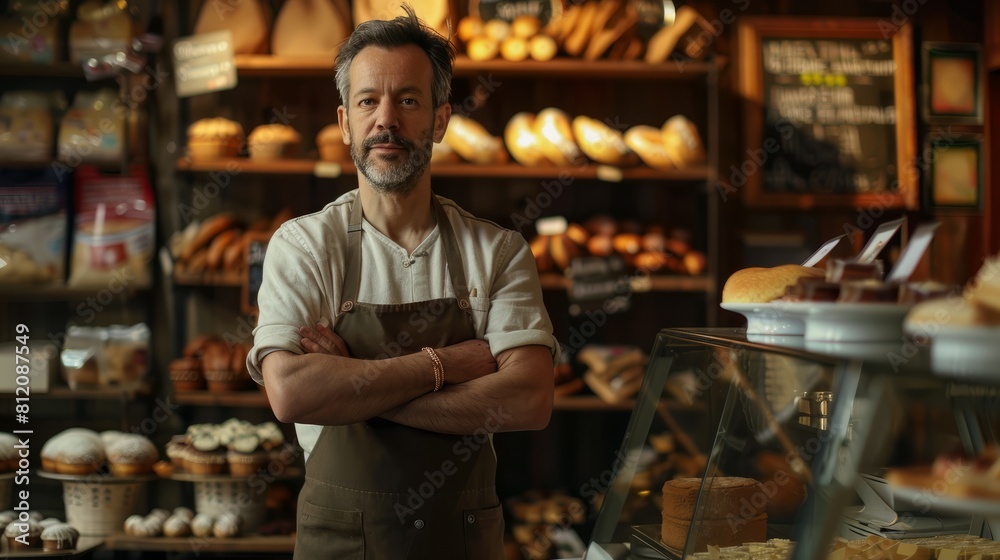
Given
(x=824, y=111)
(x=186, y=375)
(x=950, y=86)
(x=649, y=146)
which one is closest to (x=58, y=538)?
(x=186, y=375)

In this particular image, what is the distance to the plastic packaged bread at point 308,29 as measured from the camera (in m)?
3.57

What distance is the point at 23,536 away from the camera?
3.02 meters

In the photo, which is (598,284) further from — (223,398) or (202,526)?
(202,526)

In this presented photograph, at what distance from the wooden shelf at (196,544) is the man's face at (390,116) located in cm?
197

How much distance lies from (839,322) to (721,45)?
291 cm

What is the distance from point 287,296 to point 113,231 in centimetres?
213

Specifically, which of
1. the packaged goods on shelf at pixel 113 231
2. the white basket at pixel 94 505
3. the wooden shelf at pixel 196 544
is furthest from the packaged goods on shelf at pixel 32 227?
the wooden shelf at pixel 196 544

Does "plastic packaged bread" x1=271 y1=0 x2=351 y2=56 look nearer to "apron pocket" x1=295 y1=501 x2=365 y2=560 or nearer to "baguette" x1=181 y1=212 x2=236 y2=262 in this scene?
"baguette" x1=181 y1=212 x2=236 y2=262

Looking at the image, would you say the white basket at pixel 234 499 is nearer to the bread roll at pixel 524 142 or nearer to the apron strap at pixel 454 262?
the bread roll at pixel 524 142

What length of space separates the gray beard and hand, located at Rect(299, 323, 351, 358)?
316mm

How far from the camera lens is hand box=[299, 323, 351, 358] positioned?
1715 millimetres

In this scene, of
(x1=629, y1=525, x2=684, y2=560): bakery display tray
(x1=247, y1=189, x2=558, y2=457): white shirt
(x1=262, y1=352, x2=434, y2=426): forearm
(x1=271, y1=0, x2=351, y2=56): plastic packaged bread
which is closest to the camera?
(x1=629, y1=525, x2=684, y2=560): bakery display tray
